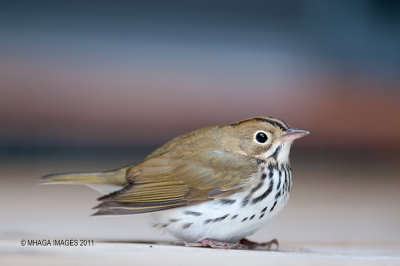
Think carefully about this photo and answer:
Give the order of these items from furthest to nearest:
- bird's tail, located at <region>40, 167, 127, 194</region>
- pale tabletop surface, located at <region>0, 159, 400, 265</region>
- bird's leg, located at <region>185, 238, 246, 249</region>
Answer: bird's tail, located at <region>40, 167, 127, 194</region> < bird's leg, located at <region>185, 238, 246, 249</region> < pale tabletop surface, located at <region>0, 159, 400, 265</region>

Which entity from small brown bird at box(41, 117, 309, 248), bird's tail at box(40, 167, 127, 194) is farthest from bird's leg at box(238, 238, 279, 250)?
bird's tail at box(40, 167, 127, 194)

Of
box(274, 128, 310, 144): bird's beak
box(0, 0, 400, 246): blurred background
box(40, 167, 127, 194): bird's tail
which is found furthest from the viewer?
box(0, 0, 400, 246): blurred background

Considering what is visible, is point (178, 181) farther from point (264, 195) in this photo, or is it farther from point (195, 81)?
point (195, 81)

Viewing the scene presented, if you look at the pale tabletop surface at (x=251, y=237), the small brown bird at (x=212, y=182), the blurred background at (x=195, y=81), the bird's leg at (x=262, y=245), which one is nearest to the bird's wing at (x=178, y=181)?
the small brown bird at (x=212, y=182)

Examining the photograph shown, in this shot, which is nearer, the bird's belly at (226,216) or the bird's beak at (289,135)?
the bird's belly at (226,216)

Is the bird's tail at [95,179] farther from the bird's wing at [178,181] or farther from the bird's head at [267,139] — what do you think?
the bird's head at [267,139]

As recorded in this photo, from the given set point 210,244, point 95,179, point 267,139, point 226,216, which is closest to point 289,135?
point 267,139

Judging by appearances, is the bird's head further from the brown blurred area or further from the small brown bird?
the brown blurred area
